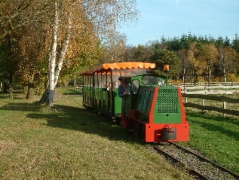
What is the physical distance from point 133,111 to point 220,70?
70848 mm

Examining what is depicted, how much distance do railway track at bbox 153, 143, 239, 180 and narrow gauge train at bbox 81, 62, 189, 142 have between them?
40 cm

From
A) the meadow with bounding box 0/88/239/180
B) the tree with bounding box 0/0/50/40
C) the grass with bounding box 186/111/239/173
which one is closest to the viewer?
the meadow with bounding box 0/88/239/180

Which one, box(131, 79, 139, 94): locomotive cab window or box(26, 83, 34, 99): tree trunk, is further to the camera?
box(26, 83, 34, 99): tree trunk

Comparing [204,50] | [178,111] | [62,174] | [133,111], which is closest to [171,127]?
[178,111]

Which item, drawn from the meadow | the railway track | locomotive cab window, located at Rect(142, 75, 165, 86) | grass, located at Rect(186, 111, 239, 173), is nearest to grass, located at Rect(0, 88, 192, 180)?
the meadow

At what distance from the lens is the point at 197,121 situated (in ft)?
54.2

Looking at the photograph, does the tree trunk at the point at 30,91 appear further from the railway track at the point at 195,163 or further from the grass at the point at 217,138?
the railway track at the point at 195,163

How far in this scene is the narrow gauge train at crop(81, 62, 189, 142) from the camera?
37.7ft

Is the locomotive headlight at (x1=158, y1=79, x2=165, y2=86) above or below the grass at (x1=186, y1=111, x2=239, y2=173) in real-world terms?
above

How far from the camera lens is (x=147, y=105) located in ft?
39.6

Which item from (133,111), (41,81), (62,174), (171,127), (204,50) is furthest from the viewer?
(204,50)

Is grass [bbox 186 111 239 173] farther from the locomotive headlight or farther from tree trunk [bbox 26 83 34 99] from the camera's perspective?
tree trunk [bbox 26 83 34 99]

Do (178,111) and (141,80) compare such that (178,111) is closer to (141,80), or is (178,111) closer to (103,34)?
(141,80)

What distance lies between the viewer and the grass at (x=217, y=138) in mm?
10052
